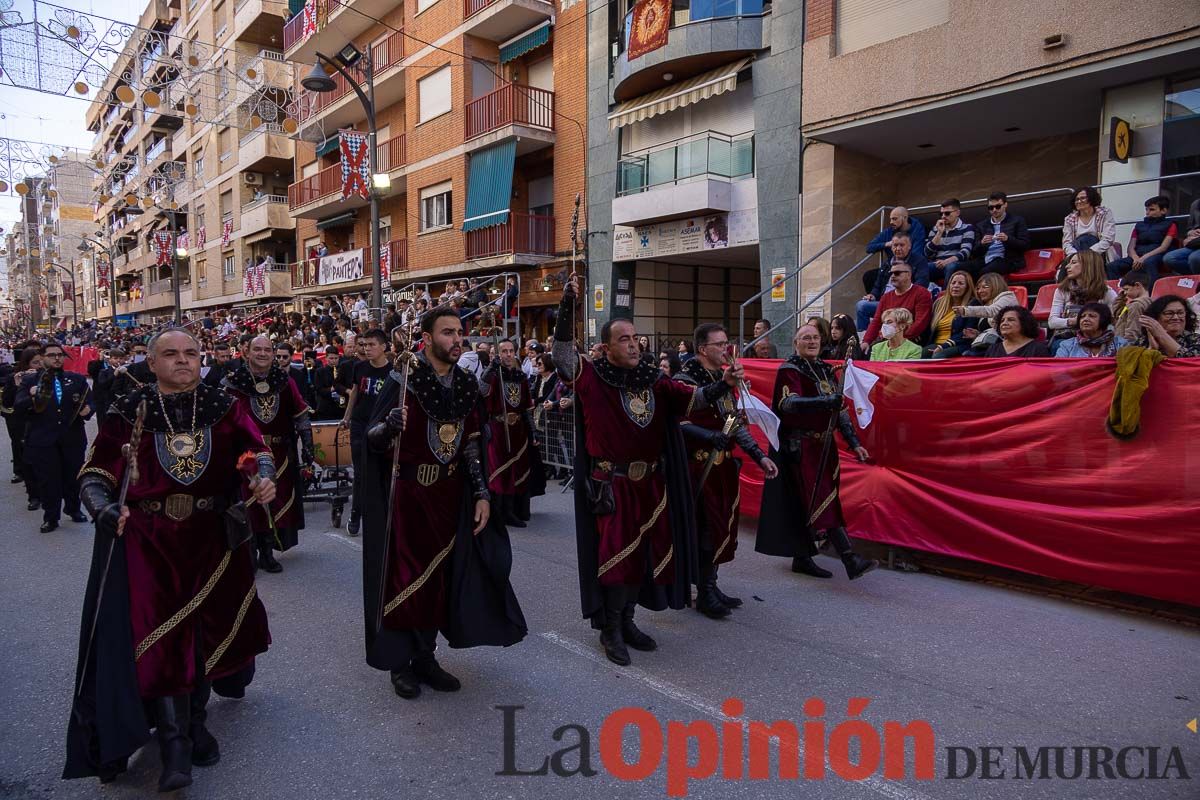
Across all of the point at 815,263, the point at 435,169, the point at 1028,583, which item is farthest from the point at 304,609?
the point at 435,169

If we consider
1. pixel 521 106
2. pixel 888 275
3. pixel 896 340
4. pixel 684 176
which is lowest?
pixel 896 340

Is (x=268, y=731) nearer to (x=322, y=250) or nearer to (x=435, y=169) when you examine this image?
(x=435, y=169)

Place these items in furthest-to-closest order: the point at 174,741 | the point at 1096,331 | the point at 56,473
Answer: the point at 56,473 → the point at 1096,331 → the point at 174,741

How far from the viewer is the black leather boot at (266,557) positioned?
6.59 m

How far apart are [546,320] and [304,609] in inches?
621

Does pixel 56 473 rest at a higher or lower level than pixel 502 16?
lower

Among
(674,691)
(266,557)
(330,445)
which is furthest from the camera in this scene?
(330,445)

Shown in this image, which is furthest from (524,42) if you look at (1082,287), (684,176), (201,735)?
(201,735)

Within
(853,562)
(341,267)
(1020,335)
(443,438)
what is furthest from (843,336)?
(341,267)

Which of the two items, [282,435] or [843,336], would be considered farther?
[843,336]

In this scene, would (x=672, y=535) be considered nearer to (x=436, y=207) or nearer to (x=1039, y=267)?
Answer: (x=1039, y=267)

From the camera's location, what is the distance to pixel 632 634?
4.83 m

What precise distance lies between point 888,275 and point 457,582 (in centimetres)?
794

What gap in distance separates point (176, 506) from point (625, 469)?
2.41 meters
